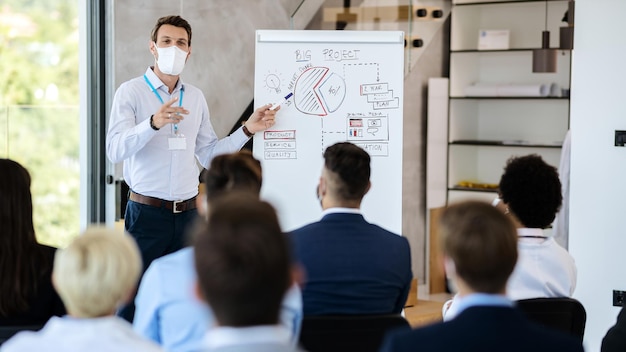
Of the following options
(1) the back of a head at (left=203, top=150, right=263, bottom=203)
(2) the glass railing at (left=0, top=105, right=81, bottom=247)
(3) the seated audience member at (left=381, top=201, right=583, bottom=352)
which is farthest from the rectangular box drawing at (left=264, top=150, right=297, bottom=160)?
(3) the seated audience member at (left=381, top=201, right=583, bottom=352)

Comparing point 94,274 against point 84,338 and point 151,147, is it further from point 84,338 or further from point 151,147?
point 151,147

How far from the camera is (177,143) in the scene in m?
4.22

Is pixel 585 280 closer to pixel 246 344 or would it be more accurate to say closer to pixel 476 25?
pixel 476 25

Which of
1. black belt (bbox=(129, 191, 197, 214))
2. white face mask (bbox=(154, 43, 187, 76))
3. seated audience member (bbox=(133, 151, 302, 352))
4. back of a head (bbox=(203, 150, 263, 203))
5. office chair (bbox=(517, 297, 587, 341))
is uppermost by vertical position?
white face mask (bbox=(154, 43, 187, 76))

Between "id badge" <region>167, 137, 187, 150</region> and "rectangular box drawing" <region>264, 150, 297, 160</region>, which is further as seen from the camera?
"rectangular box drawing" <region>264, 150, 297, 160</region>

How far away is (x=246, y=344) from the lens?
149 centimetres

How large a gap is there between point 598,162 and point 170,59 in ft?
8.10

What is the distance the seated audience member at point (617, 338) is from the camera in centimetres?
281

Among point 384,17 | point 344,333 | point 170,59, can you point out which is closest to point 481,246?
point 344,333

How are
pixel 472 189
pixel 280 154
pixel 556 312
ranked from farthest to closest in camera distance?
pixel 472 189
pixel 280 154
pixel 556 312

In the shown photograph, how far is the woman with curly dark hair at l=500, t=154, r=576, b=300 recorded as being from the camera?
3.12 meters

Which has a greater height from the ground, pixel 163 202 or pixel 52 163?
pixel 52 163

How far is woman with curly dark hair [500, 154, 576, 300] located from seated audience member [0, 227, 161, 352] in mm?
1693

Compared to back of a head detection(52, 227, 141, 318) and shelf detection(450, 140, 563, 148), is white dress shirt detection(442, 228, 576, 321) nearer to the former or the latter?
back of a head detection(52, 227, 141, 318)
